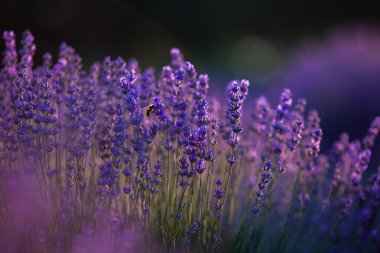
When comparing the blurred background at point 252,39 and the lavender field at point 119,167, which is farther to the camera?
the blurred background at point 252,39

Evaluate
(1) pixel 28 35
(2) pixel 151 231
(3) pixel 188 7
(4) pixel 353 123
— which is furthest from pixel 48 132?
(3) pixel 188 7

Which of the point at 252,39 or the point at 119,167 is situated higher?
the point at 252,39

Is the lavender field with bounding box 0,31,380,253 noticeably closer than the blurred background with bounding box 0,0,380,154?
Yes

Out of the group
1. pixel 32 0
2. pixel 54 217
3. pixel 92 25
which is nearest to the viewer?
pixel 54 217

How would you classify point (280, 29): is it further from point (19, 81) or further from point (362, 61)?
point (19, 81)

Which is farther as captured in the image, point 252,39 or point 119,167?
point 252,39

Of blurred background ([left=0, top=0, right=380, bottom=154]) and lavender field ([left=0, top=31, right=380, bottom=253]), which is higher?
blurred background ([left=0, top=0, right=380, bottom=154])

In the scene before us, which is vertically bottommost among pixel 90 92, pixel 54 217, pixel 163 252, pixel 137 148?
pixel 163 252

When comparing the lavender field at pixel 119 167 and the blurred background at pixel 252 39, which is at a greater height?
the blurred background at pixel 252 39
